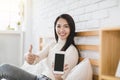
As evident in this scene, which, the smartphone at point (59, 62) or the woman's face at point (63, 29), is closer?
the smartphone at point (59, 62)

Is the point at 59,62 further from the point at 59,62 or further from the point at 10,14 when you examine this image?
the point at 10,14

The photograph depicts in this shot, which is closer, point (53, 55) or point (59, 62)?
point (59, 62)

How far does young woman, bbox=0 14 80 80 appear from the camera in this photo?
1561 mm

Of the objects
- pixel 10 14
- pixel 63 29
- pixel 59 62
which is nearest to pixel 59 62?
pixel 59 62

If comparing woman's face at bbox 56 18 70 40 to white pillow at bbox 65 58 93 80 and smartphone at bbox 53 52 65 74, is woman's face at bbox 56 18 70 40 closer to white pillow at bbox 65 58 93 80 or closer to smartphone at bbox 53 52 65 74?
smartphone at bbox 53 52 65 74

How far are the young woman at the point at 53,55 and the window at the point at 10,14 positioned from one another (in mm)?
1452

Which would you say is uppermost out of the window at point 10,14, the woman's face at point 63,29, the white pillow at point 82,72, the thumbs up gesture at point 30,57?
the window at point 10,14

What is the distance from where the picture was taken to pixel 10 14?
10.4 feet

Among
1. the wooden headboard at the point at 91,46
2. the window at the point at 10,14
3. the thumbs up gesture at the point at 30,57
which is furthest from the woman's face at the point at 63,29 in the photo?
the window at the point at 10,14

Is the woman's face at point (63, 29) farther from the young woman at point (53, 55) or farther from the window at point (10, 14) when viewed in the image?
the window at point (10, 14)

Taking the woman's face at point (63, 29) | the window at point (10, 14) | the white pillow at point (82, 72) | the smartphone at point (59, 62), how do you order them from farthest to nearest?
the window at point (10, 14) < the woman's face at point (63, 29) < the smartphone at point (59, 62) < the white pillow at point (82, 72)

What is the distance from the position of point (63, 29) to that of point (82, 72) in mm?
375

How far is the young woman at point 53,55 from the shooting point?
1561 mm

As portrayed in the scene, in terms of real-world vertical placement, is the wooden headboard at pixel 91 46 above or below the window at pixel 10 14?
below
